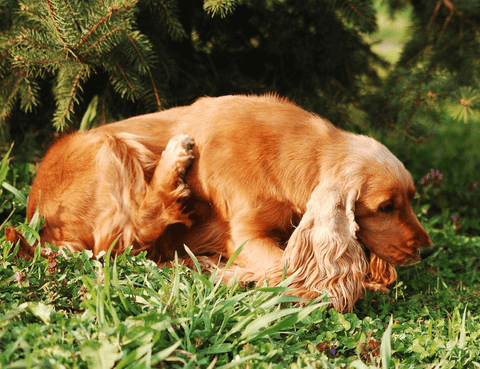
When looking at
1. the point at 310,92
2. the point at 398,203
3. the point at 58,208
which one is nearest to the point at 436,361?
the point at 398,203

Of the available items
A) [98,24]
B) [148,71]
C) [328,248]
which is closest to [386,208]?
[328,248]

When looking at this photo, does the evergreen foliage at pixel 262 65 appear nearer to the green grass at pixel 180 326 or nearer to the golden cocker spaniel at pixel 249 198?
the golden cocker spaniel at pixel 249 198

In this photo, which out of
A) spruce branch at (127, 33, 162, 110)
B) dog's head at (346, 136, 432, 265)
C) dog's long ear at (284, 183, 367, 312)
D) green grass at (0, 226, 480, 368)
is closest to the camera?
green grass at (0, 226, 480, 368)

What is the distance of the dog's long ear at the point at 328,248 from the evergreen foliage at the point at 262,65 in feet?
3.81

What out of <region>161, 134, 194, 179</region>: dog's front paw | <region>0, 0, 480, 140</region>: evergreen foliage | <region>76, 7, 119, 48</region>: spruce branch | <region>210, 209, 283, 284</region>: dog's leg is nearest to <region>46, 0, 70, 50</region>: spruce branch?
<region>76, 7, 119, 48</region>: spruce branch

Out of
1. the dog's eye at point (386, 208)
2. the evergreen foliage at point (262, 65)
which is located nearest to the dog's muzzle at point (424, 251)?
the dog's eye at point (386, 208)

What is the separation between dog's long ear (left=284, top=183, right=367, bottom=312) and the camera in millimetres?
2439

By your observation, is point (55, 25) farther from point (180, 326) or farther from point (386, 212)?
point (386, 212)

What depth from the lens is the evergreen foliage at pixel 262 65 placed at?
10.5ft

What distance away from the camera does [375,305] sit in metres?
2.64

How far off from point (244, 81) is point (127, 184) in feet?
5.52

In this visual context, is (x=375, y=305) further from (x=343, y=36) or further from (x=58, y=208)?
(x=343, y=36)

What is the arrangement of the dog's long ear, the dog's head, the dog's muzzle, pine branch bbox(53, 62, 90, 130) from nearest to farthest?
the dog's long ear → the dog's head → the dog's muzzle → pine branch bbox(53, 62, 90, 130)

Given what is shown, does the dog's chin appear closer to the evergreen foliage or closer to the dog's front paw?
the evergreen foliage
